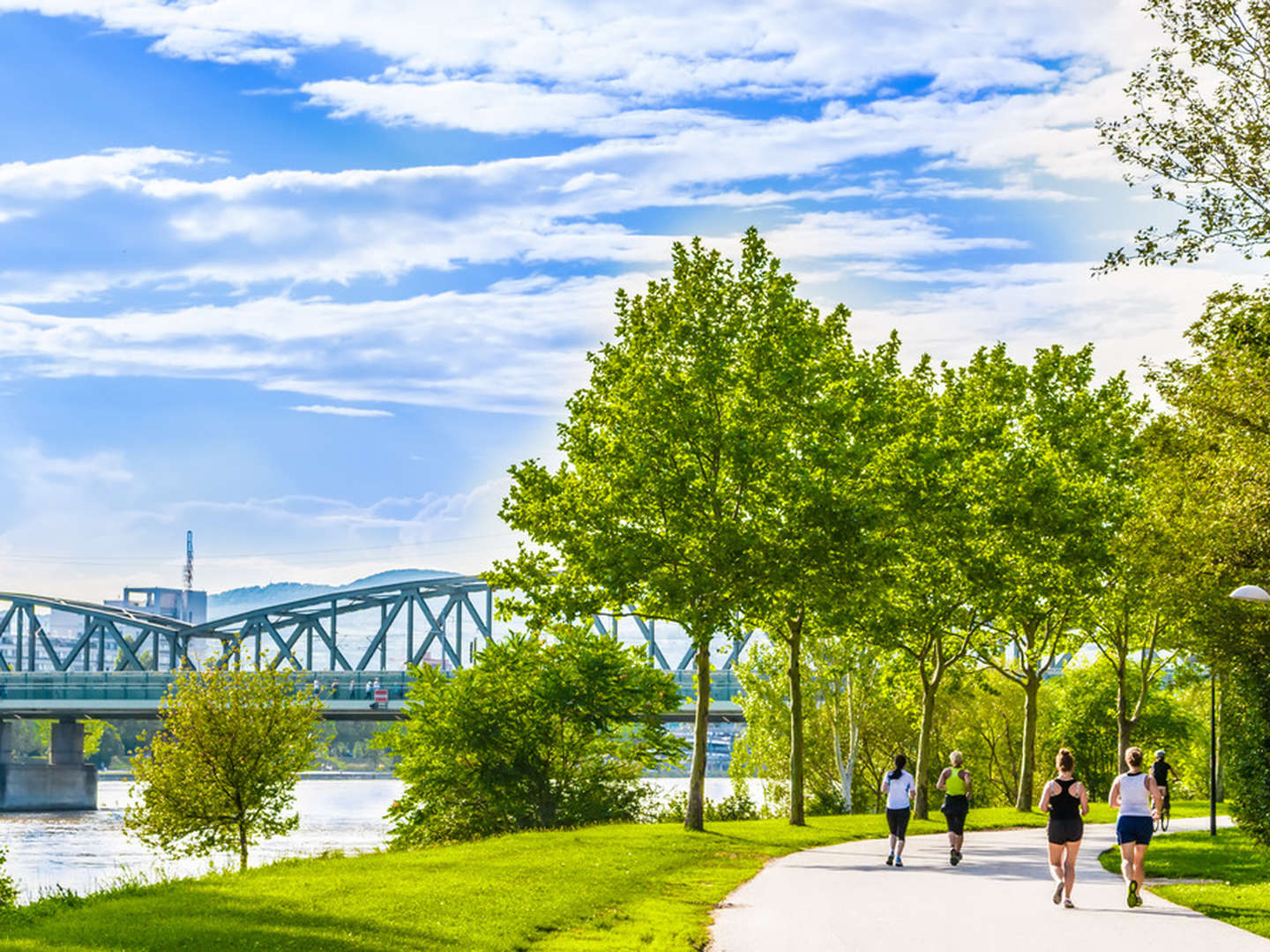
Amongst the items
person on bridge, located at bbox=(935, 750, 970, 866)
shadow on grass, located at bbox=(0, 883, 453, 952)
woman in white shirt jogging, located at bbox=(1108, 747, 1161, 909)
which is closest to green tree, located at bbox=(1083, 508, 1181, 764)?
person on bridge, located at bbox=(935, 750, 970, 866)

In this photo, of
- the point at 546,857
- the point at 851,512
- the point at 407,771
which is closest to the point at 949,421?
the point at 851,512

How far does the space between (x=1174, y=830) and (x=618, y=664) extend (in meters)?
14.8

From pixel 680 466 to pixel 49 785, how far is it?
95.9 meters

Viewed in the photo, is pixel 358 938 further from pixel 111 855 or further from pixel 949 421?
pixel 111 855

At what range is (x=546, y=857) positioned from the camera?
78.8 feet

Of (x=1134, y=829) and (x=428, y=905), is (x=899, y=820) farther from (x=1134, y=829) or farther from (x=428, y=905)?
(x=428, y=905)

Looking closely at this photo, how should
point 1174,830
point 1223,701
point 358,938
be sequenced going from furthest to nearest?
point 1174,830, point 1223,701, point 358,938

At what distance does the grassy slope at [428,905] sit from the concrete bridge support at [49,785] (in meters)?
96.5

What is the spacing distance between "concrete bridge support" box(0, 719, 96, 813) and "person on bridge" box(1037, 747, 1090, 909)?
107m

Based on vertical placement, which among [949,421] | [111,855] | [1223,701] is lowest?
[111,855]

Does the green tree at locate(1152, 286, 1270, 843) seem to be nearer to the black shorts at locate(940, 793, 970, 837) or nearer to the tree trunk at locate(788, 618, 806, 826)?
the black shorts at locate(940, 793, 970, 837)

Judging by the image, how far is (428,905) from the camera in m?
17.6

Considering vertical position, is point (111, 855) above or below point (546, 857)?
below

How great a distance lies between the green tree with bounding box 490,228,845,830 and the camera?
3131 cm
